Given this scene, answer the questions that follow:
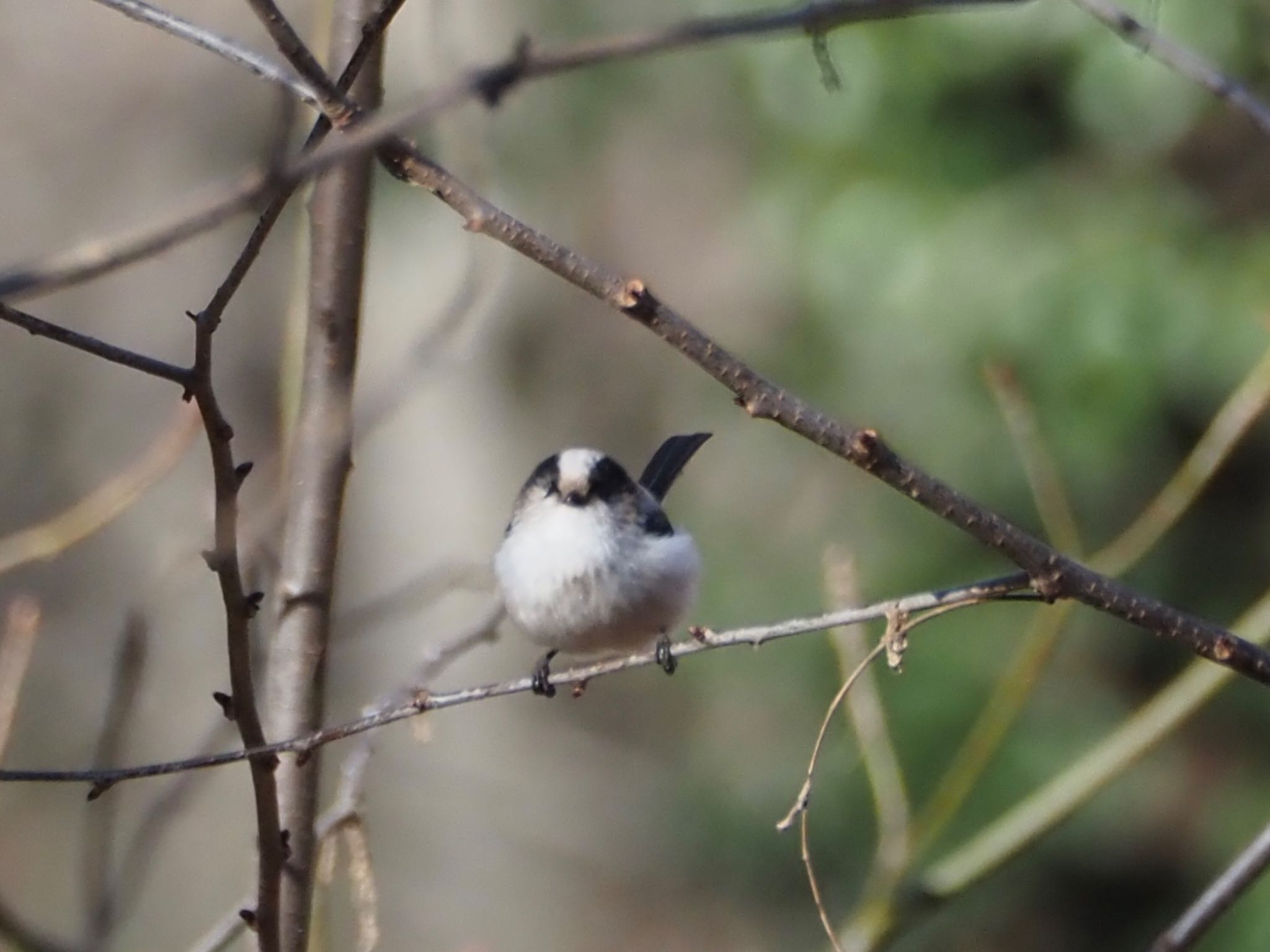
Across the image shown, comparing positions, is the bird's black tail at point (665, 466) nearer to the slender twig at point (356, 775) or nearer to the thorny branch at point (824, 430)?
the slender twig at point (356, 775)

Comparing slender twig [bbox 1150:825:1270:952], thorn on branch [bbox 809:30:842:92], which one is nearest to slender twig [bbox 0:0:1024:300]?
thorn on branch [bbox 809:30:842:92]

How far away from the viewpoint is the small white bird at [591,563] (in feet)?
8.27

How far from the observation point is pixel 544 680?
145 cm

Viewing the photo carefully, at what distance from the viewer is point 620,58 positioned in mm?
744

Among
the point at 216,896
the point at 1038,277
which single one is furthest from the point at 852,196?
the point at 216,896

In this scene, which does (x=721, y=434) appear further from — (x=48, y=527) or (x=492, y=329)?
(x=48, y=527)

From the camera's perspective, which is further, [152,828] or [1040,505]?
[1040,505]

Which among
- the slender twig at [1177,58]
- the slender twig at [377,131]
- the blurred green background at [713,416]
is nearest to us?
the slender twig at [377,131]

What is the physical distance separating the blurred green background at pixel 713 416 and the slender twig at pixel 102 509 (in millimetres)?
119

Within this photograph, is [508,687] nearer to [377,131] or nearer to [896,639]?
[896,639]

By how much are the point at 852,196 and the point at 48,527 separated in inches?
84.2

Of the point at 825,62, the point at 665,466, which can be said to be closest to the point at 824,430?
the point at 825,62

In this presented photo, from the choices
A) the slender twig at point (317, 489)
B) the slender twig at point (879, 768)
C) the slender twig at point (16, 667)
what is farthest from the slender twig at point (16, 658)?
the slender twig at point (879, 768)

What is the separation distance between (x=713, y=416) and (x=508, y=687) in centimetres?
371
